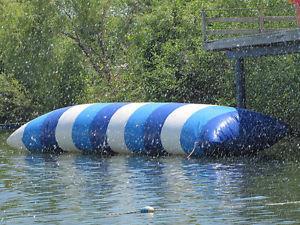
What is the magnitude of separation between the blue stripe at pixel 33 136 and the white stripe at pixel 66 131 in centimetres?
60

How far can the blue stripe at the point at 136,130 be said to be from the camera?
2286 cm

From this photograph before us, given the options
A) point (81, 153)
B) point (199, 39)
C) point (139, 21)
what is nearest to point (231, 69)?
point (199, 39)

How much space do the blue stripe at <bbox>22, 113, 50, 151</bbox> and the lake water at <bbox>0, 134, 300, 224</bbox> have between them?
2058mm

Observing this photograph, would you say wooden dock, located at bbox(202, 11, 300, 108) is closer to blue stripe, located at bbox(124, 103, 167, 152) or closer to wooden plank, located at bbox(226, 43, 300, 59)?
wooden plank, located at bbox(226, 43, 300, 59)

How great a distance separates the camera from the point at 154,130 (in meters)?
22.6

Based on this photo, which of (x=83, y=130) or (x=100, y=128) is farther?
(x=83, y=130)

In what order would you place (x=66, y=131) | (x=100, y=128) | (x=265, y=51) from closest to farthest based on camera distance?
(x=100, y=128), (x=66, y=131), (x=265, y=51)

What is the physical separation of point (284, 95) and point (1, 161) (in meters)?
9.42

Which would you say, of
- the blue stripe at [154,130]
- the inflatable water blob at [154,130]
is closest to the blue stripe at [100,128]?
the inflatable water blob at [154,130]

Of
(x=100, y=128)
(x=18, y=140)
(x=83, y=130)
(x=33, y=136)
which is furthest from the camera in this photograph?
(x=18, y=140)

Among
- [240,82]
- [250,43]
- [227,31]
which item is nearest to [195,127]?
[250,43]

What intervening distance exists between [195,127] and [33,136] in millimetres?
4976

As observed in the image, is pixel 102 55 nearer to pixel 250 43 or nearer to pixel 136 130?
pixel 250 43

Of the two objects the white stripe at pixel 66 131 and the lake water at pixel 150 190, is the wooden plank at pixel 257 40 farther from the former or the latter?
the white stripe at pixel 66 131
